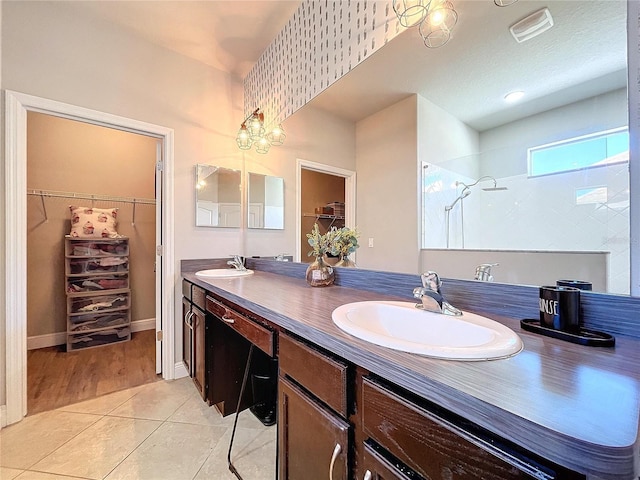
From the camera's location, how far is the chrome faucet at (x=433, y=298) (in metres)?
0.83

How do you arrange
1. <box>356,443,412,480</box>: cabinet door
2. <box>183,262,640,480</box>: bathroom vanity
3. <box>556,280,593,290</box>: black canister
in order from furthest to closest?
<box>556,280,593,290</box>: black canister < <box>356,443,412,480</box>: cabinet door < <box>183,262,640,480</box>: bathroom vanity

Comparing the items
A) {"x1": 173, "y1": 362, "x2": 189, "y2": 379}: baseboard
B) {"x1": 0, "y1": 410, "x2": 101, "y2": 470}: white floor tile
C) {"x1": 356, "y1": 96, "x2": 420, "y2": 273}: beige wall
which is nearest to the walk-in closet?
{"x1": 173, "y1": 362, "x2": 189, "y2": 379}: baseboard

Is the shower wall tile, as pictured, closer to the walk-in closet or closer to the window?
the window

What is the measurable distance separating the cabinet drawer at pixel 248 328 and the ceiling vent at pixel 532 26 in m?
1.35

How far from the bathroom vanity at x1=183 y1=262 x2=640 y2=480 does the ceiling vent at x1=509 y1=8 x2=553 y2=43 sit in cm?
96

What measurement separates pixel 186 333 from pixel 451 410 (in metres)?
1.92

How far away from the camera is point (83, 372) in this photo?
2090mm

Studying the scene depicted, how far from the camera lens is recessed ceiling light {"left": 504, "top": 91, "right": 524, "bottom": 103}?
94cm

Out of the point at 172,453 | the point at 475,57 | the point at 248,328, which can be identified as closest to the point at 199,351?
the point at 172,453

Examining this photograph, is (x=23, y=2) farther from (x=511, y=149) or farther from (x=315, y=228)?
(x=511, y=149)

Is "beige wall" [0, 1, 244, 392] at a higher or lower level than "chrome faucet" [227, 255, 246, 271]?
higher

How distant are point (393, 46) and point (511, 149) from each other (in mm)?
732

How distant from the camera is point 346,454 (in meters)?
0.63

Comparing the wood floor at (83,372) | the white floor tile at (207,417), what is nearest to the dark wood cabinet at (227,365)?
the white floor tile at (207,417)
